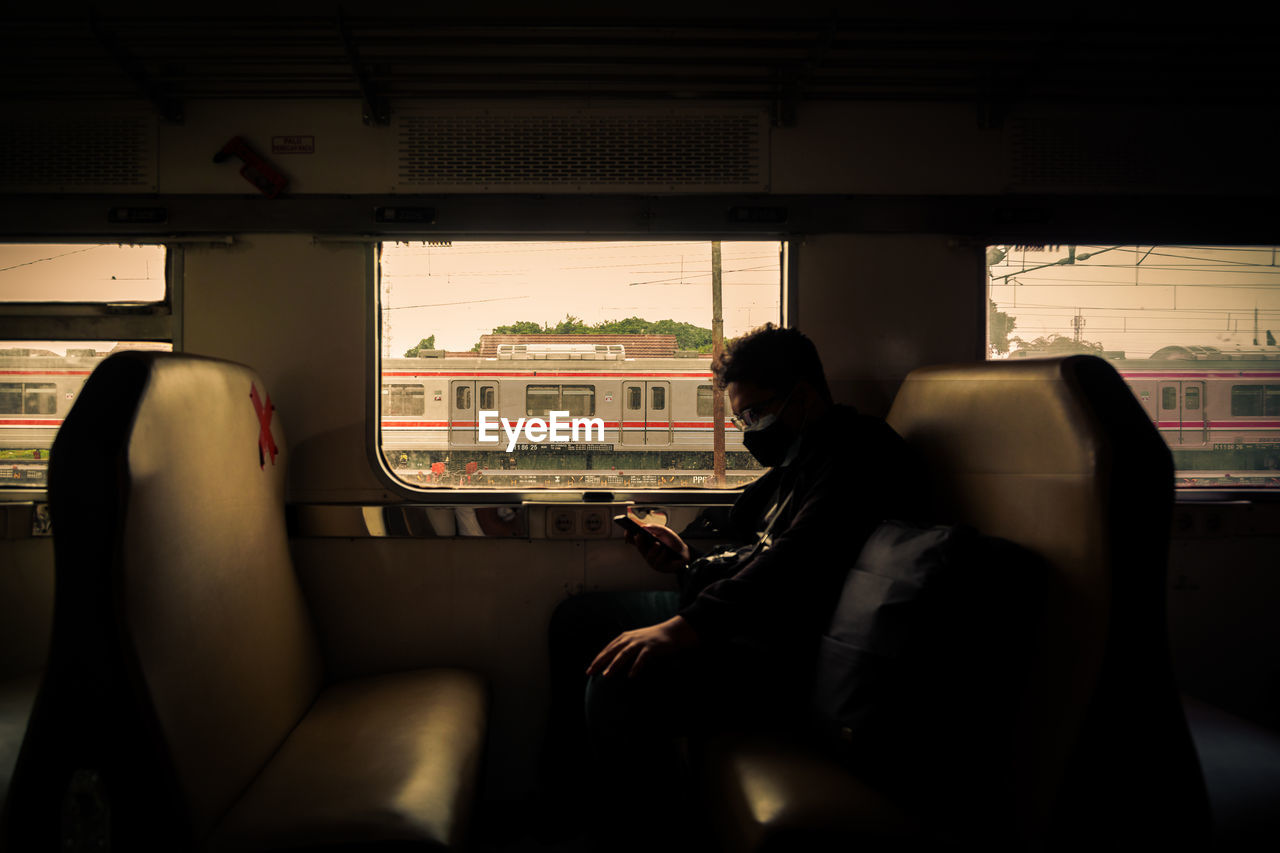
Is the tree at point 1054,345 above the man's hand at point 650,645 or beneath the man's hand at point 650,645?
above

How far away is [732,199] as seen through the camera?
7.57ft

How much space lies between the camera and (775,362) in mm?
1921

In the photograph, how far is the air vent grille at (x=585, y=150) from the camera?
2312 mm

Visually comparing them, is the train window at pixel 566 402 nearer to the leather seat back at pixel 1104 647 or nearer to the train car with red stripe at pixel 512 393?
the train car with red stripe at pixel 512 393

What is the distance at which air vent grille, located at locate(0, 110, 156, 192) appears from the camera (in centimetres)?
230

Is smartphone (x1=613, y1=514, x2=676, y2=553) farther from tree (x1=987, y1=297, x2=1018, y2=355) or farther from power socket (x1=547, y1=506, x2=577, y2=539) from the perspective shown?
tree (x1=987, y1=297, x2=1018, y2=355)

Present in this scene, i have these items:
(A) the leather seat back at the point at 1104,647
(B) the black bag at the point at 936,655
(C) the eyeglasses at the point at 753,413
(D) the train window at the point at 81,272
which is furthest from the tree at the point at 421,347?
(A) the leather seat back at the point at 1104,647

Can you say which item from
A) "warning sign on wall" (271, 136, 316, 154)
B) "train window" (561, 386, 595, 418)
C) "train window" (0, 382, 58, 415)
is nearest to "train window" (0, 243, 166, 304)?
"train window" (0, 382, 58, 415)

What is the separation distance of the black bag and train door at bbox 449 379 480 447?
1.64 m

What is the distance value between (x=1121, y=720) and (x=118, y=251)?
11.1 feet

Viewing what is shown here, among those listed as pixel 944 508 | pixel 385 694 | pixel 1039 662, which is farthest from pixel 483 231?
pixel 1039 662

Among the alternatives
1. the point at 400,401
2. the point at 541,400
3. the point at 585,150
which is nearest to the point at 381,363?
the point at 400,401

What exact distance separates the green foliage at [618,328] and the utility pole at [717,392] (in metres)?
0.08

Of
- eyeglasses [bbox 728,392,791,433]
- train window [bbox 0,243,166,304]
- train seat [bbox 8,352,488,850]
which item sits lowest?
train seat [bbox 8,352,488,850]
